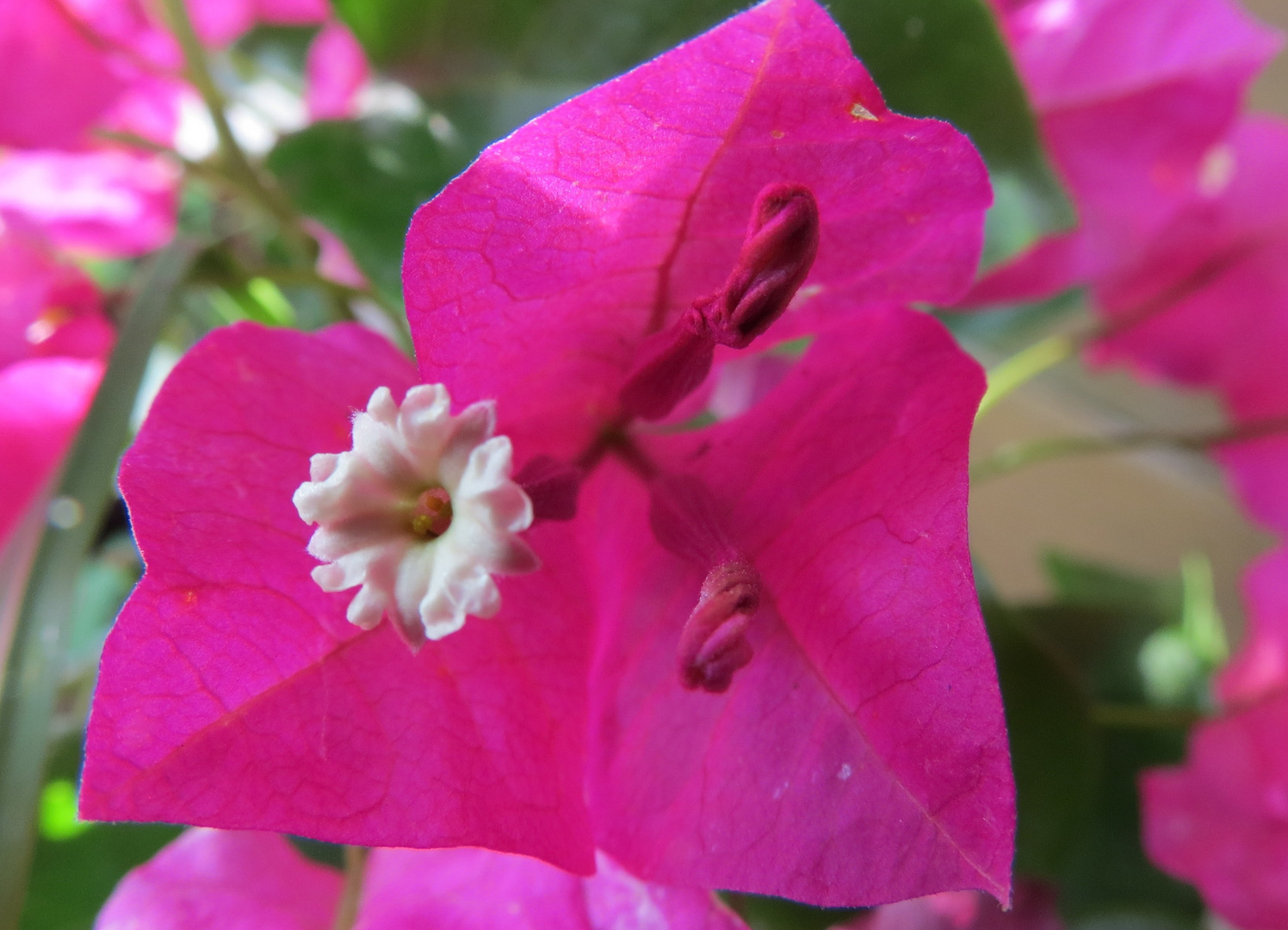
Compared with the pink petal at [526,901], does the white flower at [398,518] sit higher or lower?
higher

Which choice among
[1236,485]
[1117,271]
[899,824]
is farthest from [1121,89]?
[899,824]

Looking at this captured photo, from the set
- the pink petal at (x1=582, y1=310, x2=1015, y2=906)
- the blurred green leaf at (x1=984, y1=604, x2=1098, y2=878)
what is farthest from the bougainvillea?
the blurred green leaf at (x1=984, y1=604, x2=1098, y2=878)

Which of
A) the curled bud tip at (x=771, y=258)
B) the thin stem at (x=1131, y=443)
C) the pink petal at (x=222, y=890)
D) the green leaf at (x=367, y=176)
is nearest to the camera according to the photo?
the curled bud tip at (x=771, y=258)

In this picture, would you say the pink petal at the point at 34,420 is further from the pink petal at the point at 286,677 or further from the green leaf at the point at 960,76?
the green leaf at the point at 960,76

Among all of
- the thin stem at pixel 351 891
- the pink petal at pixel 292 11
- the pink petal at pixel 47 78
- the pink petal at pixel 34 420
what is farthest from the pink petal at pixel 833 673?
the pink petal at pixel 292 11

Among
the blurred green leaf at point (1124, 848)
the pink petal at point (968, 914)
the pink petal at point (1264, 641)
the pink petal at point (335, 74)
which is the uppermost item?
the pink petal at point (335, 74)

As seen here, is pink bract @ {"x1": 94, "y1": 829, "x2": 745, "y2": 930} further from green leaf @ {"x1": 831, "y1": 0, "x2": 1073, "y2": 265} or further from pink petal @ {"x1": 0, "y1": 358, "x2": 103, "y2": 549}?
green leaf @ {"x1": 831, "y1": 0, "x2": 1073, "y2": 265}

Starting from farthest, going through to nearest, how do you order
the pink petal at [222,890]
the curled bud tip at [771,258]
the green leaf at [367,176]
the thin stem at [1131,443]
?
1. the thin stem at [1131,443]
2. the green leaf at [367,176]
3. the pink petal at [222,890]
4. the curled bud tip at [771,258]
